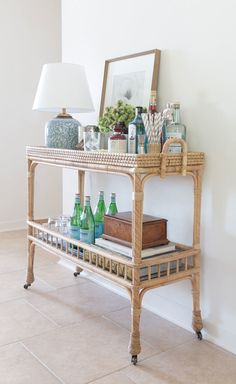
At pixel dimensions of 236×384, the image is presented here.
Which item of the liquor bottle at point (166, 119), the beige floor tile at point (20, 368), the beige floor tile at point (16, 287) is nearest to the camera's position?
the beige floor tile at point (20, 368)

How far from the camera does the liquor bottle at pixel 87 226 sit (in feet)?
6.73

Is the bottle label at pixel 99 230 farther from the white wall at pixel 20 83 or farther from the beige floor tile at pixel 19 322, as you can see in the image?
the white wall at pixel 20 83

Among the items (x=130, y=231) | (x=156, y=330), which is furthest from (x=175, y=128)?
(x=156, y=330)

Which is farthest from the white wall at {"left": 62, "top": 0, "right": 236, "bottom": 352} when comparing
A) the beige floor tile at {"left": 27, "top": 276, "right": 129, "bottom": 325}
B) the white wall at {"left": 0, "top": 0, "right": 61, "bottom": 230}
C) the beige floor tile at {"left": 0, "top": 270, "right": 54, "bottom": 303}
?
the white wall at {"left": 0, "top": 0, "right": 61, "bottom": 230}

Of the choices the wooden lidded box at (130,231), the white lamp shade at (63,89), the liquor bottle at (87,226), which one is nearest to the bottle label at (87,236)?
the liquor bottle at (87,226)

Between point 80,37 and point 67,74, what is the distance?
1.79 ft

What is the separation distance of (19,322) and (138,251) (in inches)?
32.7

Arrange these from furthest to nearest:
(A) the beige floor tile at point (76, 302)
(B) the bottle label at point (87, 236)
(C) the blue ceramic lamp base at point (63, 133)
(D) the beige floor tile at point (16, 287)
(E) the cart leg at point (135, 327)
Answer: (D) the beige floor tile at point (16, 287)
(C) the blue ceramic lamp base at point (63, 133)
(A) the beige floor tile at point (76, 302)
(B) the bottle label at point (87, 236)
(E) the cart leg at point (135, 327)

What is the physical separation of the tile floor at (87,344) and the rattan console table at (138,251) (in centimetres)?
11

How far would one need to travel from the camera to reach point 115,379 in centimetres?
159

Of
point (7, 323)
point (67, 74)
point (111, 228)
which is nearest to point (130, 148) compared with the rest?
point (111, 228)

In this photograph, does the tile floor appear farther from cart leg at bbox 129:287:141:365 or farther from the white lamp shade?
the white lamp shade

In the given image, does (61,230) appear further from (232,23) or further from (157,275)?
(232,23)

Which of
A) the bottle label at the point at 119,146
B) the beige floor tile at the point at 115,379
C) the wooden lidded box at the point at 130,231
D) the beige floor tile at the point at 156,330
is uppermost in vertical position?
the bottle label at the point at 119,146
